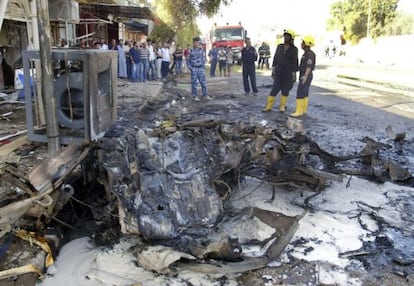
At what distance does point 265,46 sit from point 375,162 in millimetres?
19533

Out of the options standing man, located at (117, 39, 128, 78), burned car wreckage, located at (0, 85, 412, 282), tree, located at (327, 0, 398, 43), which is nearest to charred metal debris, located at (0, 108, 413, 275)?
burned car wreckage, located at (0, 85, 412, 282)

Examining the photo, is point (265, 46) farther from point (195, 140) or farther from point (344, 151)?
point (195, 140)

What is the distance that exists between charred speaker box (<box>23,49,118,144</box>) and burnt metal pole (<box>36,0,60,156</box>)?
165mm

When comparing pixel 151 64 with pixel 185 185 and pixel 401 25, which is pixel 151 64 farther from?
pixel 401 25

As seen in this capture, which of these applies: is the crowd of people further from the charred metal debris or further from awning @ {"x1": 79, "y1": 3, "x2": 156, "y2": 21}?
the charred metal debris

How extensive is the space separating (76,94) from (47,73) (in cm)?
63

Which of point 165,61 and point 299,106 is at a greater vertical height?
point 165,61

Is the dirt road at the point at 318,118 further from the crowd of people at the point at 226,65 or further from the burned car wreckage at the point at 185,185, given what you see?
the crowd of people at the point at 226,65

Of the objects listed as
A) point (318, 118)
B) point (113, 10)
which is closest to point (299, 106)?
point (318, 118)

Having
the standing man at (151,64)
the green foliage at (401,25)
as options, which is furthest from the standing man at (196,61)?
the green foliage at (401,25)

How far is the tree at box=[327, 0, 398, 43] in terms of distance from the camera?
139ft

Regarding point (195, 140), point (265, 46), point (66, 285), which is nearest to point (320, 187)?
point (195, 140)

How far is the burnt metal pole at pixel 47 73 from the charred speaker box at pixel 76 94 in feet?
0.54

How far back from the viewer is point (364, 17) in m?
44.2
